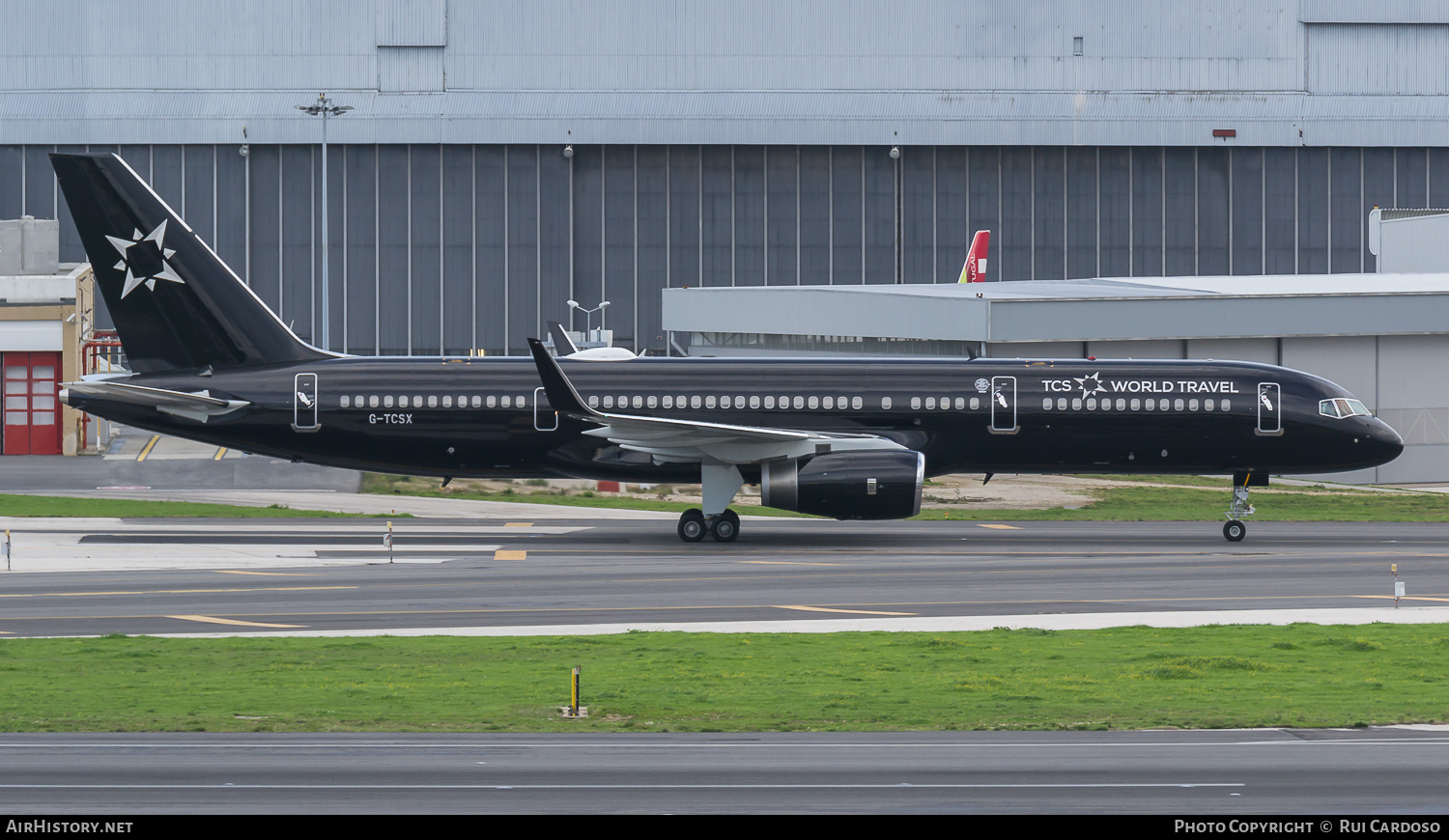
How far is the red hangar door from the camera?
59.3m

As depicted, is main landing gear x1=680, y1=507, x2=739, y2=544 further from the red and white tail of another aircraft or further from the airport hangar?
the airport hangar

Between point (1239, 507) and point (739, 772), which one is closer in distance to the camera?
point (739, 772)

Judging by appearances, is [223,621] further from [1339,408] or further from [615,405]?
[1339,408]

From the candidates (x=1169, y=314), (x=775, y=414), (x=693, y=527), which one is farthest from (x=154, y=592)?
(x=1169, y=314)

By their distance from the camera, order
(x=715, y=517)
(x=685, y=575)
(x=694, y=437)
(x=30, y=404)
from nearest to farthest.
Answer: (x=685, y=575) → (x=694, y=437) → (x=715, y=517) → (x=30, y=404)

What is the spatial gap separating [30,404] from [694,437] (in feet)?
114

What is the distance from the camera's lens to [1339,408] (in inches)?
1505

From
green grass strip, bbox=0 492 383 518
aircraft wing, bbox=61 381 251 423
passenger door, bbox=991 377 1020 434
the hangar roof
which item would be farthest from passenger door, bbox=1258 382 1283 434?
A: aircraft wing, bbox=61 381 251 423

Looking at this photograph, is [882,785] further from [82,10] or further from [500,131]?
[82,10]

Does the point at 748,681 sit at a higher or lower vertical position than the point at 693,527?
lower

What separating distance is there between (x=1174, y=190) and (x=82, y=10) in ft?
195

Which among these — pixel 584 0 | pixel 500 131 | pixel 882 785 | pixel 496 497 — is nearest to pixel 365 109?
pixel 500 131

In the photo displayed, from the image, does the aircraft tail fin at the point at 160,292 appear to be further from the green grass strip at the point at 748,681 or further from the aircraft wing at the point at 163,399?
the green grass strip at the point at 748,681

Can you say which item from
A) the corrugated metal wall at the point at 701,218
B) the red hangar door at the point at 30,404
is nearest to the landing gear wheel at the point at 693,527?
the red hangar door at the point at 30,404
